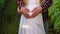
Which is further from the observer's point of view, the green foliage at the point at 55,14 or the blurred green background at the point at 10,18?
the blurred green background at the point at 10,18

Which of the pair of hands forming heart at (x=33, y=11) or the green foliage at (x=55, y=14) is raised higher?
the pair of hands forming heart at (x=33, y=11)

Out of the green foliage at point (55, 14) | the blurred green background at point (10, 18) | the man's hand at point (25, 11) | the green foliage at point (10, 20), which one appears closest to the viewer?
the man's hand at point (25, 11)

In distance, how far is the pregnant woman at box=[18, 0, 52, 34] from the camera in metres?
2.05

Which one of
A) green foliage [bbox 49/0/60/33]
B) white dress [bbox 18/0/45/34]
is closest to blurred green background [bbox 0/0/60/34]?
green foliage [bbox 49/0/60/33]

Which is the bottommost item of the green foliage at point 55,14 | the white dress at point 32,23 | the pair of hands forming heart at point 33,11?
the green foliage at point 55,14

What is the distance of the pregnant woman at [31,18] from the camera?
2.05 meters

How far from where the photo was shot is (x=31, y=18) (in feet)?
6.81

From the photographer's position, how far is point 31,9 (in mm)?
2070

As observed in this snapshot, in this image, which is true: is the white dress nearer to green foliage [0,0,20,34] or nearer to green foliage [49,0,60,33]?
green foliage [49,0,60,33]

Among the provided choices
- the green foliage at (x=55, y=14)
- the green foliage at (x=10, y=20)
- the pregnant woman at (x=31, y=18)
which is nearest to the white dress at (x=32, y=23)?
the pregnant woman at (x=31, y=18)

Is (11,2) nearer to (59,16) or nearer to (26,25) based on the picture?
(59,16)

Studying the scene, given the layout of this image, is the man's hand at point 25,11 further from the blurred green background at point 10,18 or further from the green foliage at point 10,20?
the green foliage at point 10,20

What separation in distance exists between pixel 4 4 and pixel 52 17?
1220 millimetres

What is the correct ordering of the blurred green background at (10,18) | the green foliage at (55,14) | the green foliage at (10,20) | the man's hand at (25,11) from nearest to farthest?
the man's hand at (25,11) < the green foliage at (55,14) < the blurred green background at (10,18) < the green foliage at (10,20)
